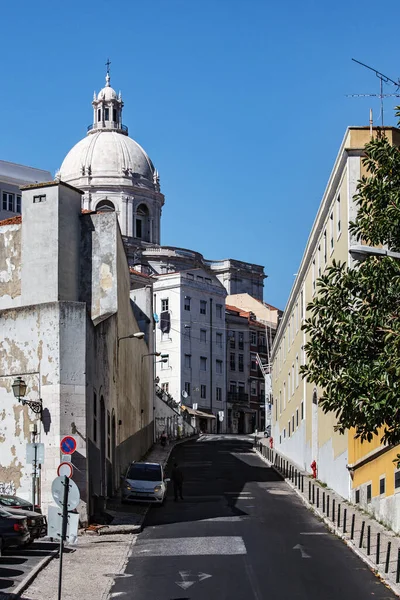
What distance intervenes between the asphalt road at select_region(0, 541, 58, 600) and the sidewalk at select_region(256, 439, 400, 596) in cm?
758

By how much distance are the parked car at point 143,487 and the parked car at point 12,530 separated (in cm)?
1392

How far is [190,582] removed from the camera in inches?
938

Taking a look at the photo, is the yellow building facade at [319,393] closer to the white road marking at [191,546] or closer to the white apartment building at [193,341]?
the white road marking at [191,546]

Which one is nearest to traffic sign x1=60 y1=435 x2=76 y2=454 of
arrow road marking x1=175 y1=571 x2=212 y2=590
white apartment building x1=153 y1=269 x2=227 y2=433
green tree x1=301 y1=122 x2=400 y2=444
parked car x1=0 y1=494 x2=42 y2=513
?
parked car x1=0 y1=494 x2=42 y2=513

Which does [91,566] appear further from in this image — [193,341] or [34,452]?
[193,341]

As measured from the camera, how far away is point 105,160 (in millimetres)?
149250

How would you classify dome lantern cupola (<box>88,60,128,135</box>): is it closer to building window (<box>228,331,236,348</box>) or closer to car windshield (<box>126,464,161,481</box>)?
building window (<box>228,331,236,348</box>)

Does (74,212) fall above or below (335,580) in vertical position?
above

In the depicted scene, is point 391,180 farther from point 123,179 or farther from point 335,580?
point 123,179

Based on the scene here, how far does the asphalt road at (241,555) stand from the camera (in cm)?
2277

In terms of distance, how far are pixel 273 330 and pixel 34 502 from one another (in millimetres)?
121188

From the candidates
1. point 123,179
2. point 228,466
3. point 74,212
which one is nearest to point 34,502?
point 74,212

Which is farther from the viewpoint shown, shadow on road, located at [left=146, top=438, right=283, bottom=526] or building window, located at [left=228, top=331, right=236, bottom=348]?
building window, located at [left=228, top=331, right=236, bottom=348]

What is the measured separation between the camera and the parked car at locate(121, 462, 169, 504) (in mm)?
41312
